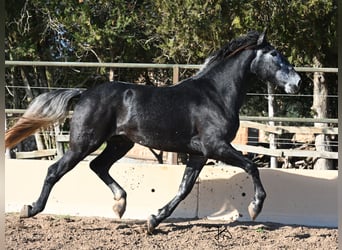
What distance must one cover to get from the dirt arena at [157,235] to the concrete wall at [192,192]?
27cm

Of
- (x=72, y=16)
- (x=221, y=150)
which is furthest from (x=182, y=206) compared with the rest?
(x=72, y=16)

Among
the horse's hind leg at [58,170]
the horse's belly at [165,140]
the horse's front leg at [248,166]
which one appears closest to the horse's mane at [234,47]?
the horse's belly at [165,140]

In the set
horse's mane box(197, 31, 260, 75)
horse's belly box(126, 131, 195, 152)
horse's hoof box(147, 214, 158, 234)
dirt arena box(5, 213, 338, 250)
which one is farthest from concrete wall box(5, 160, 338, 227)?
horse's mane box(197, 31, 260, 75)

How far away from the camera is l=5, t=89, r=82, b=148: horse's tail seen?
5.31 m

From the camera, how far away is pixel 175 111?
5070 mm

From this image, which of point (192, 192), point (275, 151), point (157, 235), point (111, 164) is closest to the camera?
point (157, 235)

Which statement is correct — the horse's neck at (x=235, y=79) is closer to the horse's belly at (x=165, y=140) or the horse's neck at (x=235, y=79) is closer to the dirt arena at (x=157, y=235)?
the horse's belly at (x=165, y=140)

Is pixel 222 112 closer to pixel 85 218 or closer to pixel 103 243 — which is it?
A: pixel 103 243

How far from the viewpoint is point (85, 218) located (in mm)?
6105

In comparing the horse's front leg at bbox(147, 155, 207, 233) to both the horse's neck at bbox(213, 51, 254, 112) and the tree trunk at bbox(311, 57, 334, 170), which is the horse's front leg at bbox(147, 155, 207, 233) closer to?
the horse's neck at bbox(213, 51, 254, 112)

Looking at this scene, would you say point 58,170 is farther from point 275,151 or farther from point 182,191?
point 275,151

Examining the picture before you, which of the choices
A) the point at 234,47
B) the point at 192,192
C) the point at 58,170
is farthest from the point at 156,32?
the point at 58,170

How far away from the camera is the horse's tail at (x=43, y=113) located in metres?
5.31

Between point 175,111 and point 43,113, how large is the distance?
141 cm
